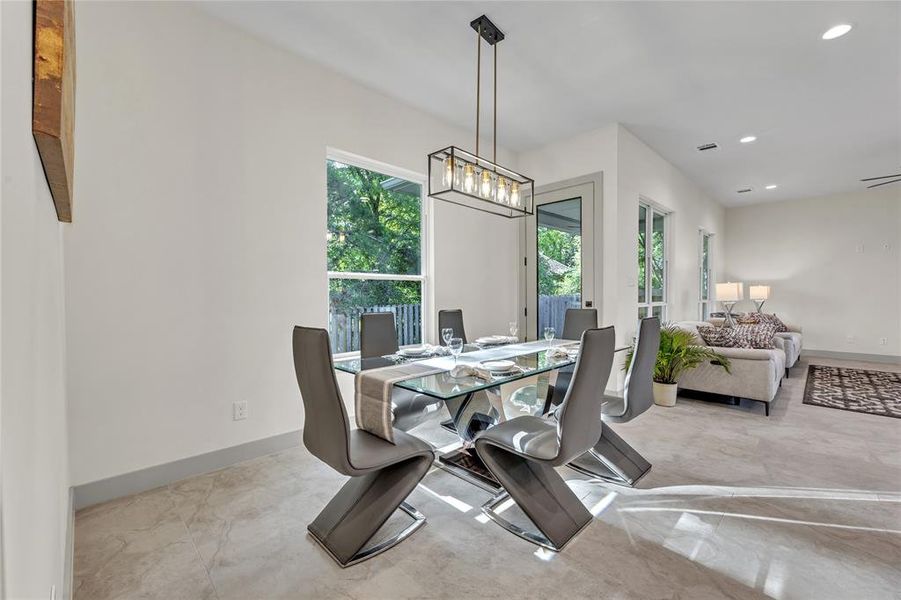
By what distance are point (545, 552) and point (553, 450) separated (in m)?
0.43

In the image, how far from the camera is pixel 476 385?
1.82m

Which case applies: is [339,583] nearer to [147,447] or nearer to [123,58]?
[147,447]

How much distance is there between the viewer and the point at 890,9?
2.49 m

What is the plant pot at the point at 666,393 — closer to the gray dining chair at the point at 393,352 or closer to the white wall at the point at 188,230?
the gray dining chair at the point at 393,352

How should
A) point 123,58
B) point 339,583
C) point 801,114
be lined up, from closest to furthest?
1. point 339,583
2. point 123,58
3. point 801,114

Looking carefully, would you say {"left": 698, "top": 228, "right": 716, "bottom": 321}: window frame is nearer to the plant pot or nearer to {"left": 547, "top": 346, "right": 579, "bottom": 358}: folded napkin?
the plant pot

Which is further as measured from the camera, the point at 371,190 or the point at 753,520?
the point at 371,190

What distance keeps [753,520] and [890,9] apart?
10.4 feet

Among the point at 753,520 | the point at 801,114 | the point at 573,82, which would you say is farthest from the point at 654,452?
the point at 801,114

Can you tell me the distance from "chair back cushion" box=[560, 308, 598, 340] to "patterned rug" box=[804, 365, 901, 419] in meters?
2.50

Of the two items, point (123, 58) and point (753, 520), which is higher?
point (123, 58)

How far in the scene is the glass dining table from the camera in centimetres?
189

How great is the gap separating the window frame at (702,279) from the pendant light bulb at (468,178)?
568 centimetres

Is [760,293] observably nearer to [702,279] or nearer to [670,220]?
[702,279]
